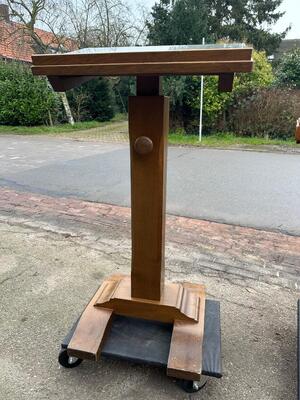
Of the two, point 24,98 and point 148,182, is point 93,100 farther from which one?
point 148,182

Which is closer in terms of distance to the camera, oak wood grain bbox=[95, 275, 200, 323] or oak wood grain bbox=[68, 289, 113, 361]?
oak wood grain bbox=[68, 289, 113, 361]

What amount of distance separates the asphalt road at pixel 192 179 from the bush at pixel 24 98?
422 centimetres

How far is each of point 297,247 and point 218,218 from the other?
3.13 feet

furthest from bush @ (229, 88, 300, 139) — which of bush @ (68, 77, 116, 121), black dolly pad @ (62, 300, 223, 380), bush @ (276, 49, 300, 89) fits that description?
black dolly pad @ (62, 300, 223, 380)

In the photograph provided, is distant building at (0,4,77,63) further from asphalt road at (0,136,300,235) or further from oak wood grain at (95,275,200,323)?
oak wood grain at (95,275,200,323)

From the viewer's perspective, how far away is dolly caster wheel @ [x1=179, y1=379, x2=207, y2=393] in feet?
5.02

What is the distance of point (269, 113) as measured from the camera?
9.90 m

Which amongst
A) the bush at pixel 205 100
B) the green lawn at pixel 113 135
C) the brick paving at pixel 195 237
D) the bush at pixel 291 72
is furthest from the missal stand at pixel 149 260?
the bush at pixel 291 72

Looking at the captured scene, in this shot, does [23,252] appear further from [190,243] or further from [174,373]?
[174,373]

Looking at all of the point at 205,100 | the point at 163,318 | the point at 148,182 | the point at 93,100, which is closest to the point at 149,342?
the point at 163,318

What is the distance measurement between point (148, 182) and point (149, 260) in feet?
1.28

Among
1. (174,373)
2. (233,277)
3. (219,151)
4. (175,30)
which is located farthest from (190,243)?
(175,30)

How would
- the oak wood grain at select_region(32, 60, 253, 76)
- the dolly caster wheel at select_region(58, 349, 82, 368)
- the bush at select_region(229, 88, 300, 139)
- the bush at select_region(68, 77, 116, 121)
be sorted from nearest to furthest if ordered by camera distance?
the oak wood grain at select_region(32, 60, 253, 76)
the dolly caster wheel at select_region(58, 349, 82, 368)
the bush at select_region(229, 88, 300, 139)
the bush at select_region(68, 77, 116, 121)

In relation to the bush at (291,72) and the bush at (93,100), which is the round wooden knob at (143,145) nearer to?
the bush at (291,72)
